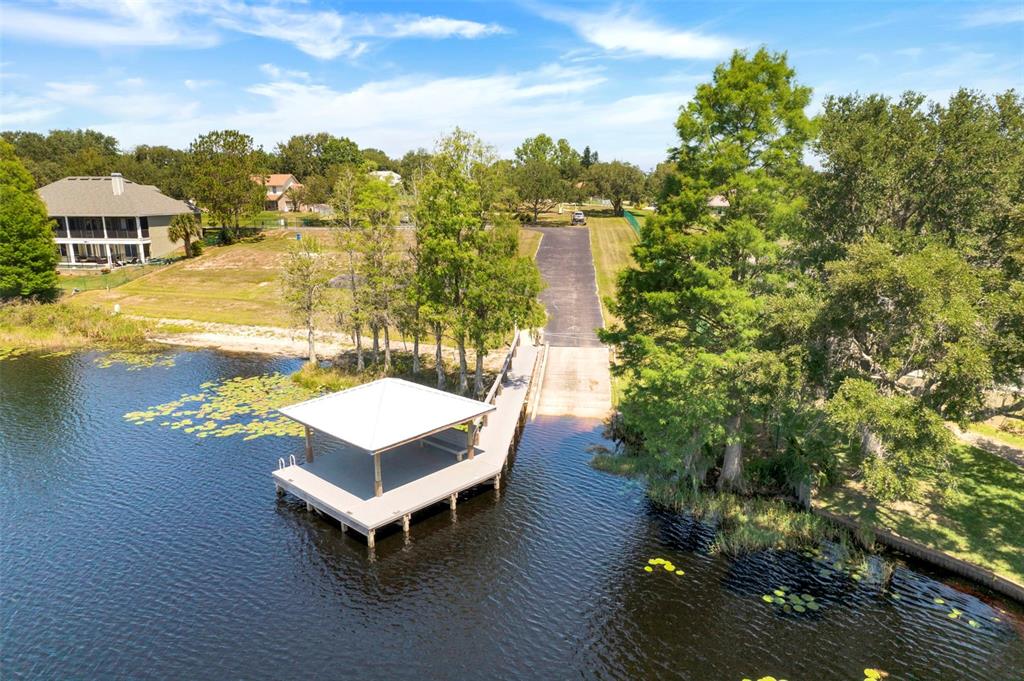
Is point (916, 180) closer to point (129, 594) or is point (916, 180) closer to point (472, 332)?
point (472, 332)

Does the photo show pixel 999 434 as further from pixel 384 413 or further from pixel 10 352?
pixel 10 352

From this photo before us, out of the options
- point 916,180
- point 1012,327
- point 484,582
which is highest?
point 916,180

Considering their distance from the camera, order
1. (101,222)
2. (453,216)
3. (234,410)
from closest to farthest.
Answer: (453,216) < (234,410) < (101,222)

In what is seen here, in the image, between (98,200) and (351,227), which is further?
(98,200)

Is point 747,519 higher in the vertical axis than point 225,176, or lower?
lower

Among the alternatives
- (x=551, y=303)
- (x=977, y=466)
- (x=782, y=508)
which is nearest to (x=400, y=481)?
(x=782, y=508)

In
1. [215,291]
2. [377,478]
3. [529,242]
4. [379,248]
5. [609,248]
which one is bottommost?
[377,478]

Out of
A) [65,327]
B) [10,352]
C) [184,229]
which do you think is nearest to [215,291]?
[65,327]

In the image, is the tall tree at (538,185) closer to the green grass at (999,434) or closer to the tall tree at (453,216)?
the tall tree at (453,216)
